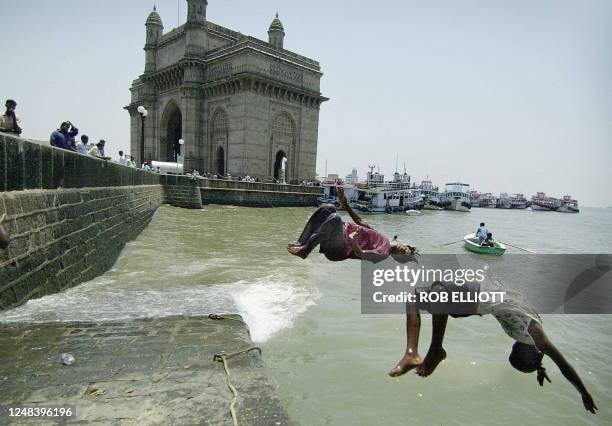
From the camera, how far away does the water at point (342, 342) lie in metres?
5.06

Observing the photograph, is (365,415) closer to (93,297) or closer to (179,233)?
(93,297)

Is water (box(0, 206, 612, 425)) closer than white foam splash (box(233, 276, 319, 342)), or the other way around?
water (box(0, 206, 612, 425))

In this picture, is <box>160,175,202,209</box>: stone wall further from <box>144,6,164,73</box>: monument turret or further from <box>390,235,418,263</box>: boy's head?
<box>144,6,164,73</box>: monument turret

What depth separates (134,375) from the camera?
377cm

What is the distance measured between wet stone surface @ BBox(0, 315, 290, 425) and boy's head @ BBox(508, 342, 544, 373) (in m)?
1.78

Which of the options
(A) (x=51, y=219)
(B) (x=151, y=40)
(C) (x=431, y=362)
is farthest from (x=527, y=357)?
(B) (x=151, y=40)

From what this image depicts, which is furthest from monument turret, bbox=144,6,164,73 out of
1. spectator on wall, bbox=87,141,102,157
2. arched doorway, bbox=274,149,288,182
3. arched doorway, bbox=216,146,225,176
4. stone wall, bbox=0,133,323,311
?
stone wall, bbox=0,133,323,311

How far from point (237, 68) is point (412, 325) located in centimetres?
4268

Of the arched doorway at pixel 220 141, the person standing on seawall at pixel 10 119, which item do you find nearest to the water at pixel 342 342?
the person standing on seawall at pixel 10 119

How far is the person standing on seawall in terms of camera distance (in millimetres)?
8117

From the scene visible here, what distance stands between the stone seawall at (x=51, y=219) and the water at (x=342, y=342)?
0.35 meters

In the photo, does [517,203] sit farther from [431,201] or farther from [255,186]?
[255,186]

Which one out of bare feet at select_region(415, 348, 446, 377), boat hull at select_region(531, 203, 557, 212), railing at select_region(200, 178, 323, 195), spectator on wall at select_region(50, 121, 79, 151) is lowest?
boat hull at select_region(531, 203, 557, 212)

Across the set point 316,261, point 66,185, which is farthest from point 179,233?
point 66,185
